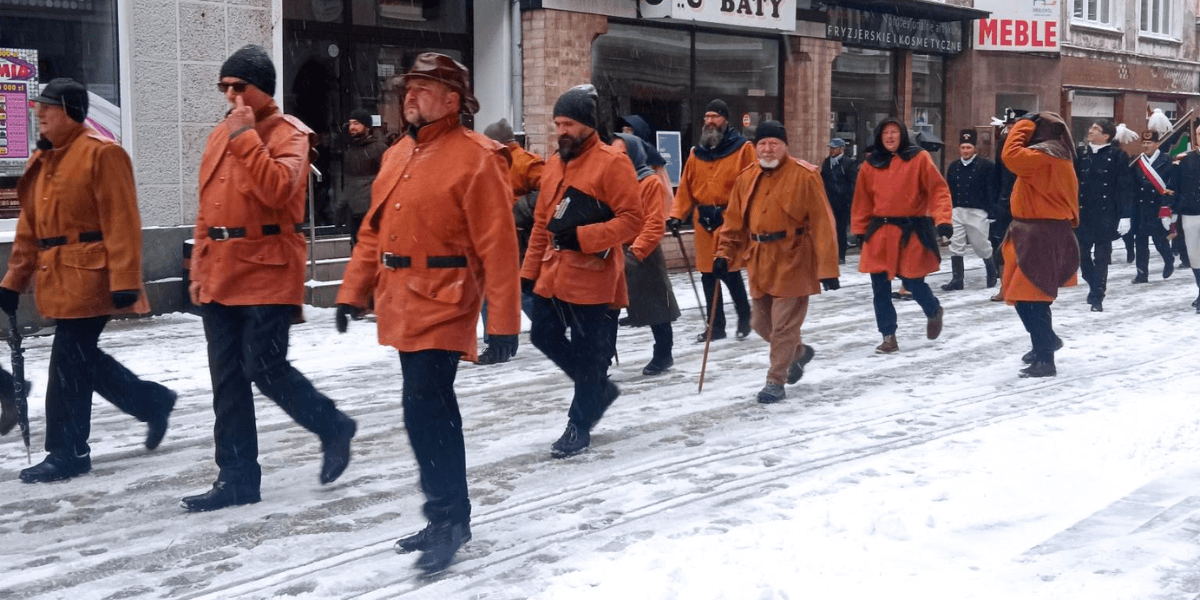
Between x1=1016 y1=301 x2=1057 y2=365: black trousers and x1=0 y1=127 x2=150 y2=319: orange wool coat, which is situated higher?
x1=0 y1=127 x2=150 y2=319: orange wool coat

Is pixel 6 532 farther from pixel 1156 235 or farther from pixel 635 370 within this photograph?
pixel 1156 235

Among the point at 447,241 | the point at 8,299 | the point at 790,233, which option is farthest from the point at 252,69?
the point at 790,233

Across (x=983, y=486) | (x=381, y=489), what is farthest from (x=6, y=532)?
(x=983, y=486)

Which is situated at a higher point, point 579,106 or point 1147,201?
point 579,106

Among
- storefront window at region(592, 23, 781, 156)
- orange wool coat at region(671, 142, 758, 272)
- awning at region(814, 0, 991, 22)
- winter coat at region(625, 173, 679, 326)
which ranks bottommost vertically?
winter coat at region(625, 173, 679, 326)

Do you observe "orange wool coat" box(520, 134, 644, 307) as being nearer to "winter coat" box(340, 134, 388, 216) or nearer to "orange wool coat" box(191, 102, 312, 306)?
"orange wool coat" box(191, 102, 312, 306)

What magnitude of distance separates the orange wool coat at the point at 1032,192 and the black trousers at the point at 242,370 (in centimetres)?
521

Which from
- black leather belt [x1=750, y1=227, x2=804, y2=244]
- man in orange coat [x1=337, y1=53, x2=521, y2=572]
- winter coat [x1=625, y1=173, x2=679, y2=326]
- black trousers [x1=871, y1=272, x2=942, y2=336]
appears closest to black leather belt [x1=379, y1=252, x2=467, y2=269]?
man in orange coat [x1=337, y1=53, x2=521, y2=572]

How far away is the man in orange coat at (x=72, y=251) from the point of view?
5.94 m

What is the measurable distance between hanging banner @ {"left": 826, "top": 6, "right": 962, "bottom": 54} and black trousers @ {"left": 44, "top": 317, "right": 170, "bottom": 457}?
52.1 ft

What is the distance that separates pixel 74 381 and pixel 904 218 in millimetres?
6499

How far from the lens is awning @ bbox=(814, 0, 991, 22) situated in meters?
20.8

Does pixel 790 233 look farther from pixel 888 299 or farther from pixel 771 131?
pixel 888 299

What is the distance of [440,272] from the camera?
4816mm
